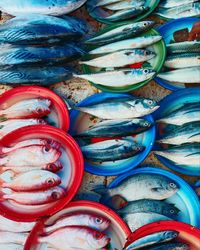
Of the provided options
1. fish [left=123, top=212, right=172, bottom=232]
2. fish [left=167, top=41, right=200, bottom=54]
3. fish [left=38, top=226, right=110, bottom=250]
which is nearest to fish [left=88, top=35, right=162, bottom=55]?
fish [left=167, top=41, right=200, bottom=54]

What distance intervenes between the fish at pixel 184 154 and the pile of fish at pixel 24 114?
2.95ft

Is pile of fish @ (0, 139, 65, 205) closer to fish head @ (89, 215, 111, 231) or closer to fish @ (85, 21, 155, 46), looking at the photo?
fish head @ (89, 215, 111, 231)

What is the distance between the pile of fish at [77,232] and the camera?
304 cm

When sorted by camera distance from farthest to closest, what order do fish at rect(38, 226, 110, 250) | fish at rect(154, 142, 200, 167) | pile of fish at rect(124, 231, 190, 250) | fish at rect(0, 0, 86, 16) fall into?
fish at rect(0, 0, 86, 16)
fish at rect(154, 142, 200, 167)
fish at rect(38, 226, 110, 250)
pile of fish at rect(124, 231, 190, 250)

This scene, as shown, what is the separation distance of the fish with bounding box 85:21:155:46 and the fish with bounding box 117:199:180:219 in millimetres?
1205

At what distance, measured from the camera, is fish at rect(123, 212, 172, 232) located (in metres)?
3.16

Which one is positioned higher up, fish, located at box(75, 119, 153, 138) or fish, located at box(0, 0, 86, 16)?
fish, located at box(0, 0, 86, 16)

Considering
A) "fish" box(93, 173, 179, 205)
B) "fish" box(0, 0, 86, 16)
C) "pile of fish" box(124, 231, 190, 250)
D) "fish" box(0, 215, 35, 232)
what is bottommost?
"pile of fish" box(124, 231, 190, 250)

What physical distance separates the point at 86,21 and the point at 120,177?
1.28 metres

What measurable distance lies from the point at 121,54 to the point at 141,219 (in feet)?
3.92

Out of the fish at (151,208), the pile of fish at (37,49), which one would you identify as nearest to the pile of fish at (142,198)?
the fish at (151,208)

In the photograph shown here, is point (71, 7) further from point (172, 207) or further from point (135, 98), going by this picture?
point (172, 207)

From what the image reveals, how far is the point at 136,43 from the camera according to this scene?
11.0ft

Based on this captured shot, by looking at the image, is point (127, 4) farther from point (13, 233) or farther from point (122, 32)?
point (13, 233)
